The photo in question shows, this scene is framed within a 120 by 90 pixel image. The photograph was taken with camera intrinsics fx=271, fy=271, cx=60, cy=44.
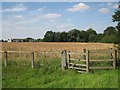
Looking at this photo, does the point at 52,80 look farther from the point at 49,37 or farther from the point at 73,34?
the point at 73,34

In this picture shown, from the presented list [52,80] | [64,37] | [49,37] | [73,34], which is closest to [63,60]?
[52,80]

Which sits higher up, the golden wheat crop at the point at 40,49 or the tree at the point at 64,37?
the tree at the point at 64,37

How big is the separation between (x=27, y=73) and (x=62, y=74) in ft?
5.88

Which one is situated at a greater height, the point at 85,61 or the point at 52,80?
the point at 85,61

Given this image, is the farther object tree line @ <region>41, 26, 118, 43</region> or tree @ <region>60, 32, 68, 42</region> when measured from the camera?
tree @ <region>60, 32, 68, 42</region>

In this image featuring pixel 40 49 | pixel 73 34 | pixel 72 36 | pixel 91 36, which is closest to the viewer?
pixel 40 49

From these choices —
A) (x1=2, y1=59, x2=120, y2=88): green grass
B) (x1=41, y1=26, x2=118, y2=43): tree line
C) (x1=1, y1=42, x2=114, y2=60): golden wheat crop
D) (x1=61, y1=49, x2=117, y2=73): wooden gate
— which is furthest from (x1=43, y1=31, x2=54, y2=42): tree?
(x1=2, y1=59, x2=120, y2=88): green grass

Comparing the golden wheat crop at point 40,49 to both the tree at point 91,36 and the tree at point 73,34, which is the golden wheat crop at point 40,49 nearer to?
the tree at point 91,36

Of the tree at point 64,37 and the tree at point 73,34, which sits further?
the tree at point 73,34

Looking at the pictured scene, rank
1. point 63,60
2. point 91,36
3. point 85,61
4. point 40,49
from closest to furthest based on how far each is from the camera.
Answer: point 85,61
point 63,60
point 40,49
point 91,36

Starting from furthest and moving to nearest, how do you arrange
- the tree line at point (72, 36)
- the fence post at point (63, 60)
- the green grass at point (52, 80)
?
the tree line at point (72, 36)
the fence post at point (63, 60)
the green grass at point (52, 80)

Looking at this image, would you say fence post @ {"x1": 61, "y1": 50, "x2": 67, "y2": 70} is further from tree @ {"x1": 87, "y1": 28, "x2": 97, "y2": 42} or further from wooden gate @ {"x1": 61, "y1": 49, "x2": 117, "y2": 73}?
tree @ {"x1": 87, "y1": 28, "x2": 97, "y2": 42}

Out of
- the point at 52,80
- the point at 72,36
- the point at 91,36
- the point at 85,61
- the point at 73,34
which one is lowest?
the point at 52,80

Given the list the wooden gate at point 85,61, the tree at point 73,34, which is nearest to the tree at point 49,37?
the tree at point 73,34
